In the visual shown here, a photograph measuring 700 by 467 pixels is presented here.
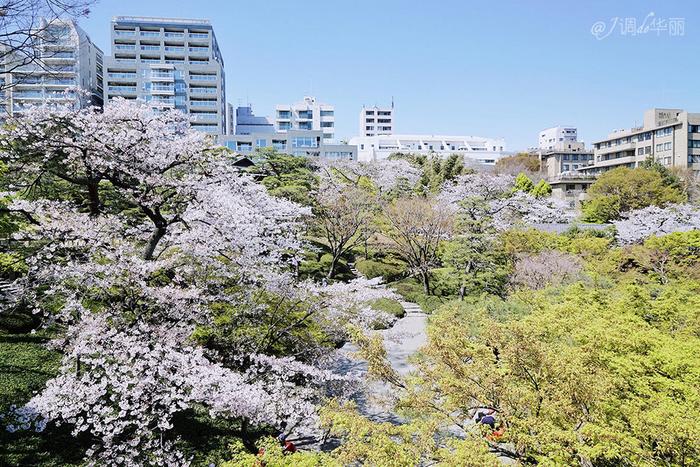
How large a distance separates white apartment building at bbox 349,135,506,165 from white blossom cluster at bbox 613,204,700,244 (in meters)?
46.5

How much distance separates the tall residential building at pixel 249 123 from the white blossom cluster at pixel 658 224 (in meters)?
Answer: 50.5

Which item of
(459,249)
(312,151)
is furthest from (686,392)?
(312,151)

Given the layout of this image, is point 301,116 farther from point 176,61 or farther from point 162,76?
point 162,76

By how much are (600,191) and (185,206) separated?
33605 mm

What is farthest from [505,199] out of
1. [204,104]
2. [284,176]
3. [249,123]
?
[249,123]

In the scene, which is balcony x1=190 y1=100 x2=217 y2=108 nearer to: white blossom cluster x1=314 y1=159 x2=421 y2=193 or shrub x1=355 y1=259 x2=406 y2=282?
white blossom cluster x1=314 y1=159 x2=421 y2=193

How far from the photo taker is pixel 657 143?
46.8 meters

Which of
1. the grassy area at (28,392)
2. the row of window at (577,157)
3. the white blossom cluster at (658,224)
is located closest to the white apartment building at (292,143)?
the row of window at (577,157)

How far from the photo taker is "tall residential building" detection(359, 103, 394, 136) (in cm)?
9069

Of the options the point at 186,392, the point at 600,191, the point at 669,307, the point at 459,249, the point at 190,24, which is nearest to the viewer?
the point at 186,392

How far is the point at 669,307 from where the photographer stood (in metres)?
11.5

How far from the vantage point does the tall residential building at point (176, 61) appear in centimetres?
4792

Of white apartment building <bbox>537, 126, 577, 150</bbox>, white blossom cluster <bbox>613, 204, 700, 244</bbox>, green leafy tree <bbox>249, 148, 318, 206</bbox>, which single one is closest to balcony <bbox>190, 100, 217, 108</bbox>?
green leafy tree <bbox>249, 148, 318, 206</bbox>

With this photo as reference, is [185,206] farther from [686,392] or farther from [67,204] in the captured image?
[686,392]
